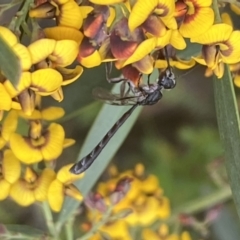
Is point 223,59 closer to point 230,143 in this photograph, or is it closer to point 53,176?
point 230,143

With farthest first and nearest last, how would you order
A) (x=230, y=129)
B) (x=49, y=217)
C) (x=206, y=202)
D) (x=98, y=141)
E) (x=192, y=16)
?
Answer: (x=206, y=202), (x=98, y=141), (x=49, y=217), (x=230, y=129), (x=192, y=16)

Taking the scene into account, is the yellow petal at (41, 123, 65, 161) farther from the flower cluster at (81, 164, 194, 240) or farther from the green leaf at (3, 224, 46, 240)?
the flower cluster at (81, 164, 194, 240)

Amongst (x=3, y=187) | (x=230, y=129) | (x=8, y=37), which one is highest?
(x=8, y=37)

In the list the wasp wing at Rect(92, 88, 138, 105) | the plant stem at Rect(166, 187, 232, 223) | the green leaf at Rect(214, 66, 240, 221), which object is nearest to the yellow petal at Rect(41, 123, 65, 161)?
the wasp wing at Rect(92, 88, 138, 105)

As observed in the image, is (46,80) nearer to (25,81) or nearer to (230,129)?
(25,81)

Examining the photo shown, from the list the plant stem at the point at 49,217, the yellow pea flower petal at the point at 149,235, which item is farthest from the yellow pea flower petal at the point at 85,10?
the yellow pea flower petal at the point at 149,235

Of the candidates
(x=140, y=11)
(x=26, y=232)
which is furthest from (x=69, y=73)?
(x=26, y=232)

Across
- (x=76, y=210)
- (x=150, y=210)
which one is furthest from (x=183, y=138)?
(x=76, y=210)
